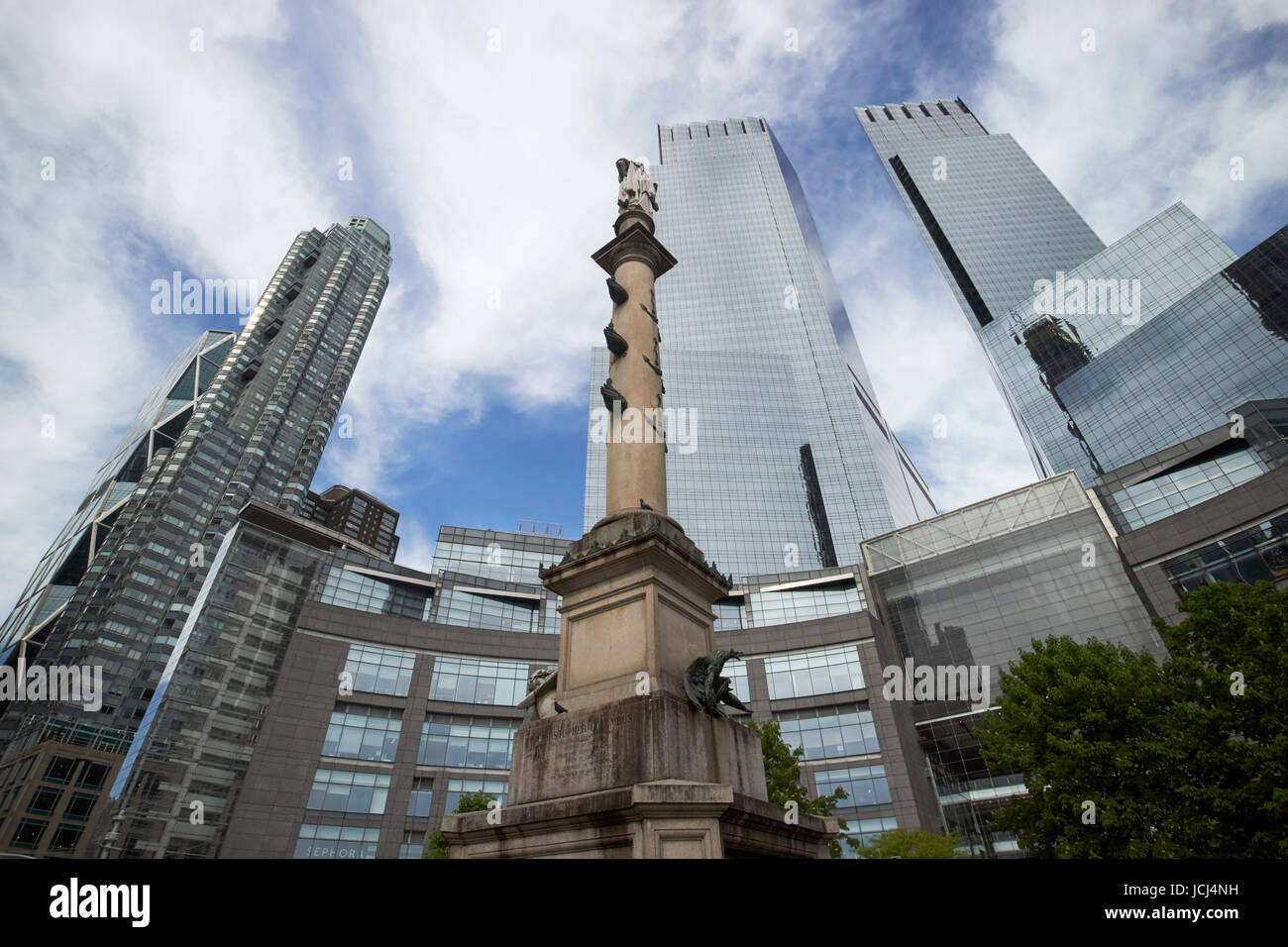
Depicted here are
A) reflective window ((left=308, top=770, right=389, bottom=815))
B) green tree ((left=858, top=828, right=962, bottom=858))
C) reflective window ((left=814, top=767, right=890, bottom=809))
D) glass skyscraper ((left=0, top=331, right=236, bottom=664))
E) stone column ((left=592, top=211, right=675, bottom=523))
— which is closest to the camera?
stone column ((left=592, top=211, right=675, bottom=523))

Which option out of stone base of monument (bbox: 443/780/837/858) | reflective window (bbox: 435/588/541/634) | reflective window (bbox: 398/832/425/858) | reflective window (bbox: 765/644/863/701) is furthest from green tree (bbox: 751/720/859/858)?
reflective window (bbox: 435/588/541/634)

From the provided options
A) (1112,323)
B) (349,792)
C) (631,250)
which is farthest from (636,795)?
(1112,323)

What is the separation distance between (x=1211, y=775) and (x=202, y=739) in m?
63.7

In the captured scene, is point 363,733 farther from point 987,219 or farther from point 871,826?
point 987,219

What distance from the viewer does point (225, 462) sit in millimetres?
129250

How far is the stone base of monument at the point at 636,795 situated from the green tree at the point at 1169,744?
15.6 meters

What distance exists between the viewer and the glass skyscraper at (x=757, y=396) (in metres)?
107

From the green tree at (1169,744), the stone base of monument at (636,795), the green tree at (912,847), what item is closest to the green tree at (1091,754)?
the green tree at (1169,744)

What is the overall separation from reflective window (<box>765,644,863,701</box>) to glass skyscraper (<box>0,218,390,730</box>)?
63.3 meters

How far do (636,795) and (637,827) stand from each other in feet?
1.12

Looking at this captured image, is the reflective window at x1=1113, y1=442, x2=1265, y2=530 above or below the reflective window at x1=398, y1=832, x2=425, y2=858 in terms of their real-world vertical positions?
above

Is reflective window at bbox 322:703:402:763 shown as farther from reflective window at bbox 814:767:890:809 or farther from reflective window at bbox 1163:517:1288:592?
reflective window at bbox 1163:517:1288:592

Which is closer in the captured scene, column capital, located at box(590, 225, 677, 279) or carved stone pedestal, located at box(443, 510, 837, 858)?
carved stone pedestal, located at box(443, 510, 837, 858)

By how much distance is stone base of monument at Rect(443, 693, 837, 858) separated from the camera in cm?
648
